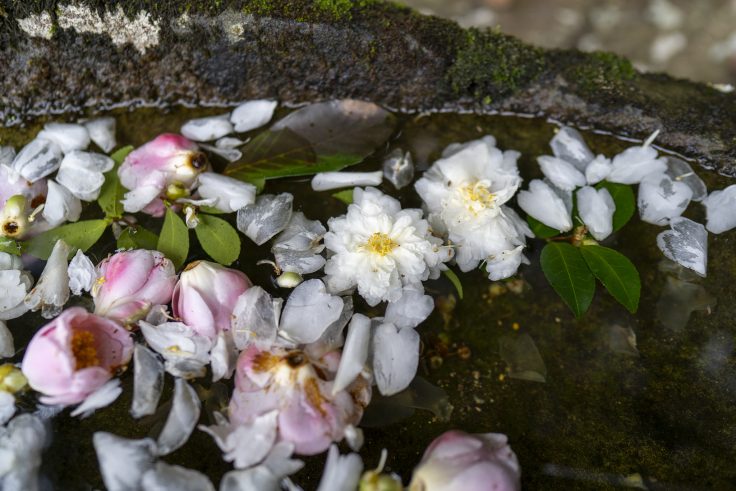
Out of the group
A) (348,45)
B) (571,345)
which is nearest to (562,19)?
(348,45)

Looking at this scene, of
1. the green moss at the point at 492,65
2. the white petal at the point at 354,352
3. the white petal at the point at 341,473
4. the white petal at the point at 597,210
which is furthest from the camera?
the green moss at the point at 492,65

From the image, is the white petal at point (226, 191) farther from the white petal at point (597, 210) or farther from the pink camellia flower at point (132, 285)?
the white petal at point (597, 210)

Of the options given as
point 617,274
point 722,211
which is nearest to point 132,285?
point 617,274

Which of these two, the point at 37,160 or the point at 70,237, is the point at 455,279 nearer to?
the point at 70,237

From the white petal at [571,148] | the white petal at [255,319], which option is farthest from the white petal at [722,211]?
the white petal at [255,319]

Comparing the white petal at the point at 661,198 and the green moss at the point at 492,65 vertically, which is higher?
the green moss at the point at 492,65

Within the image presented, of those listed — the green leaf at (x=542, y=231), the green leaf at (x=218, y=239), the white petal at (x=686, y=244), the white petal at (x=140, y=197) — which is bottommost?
the green leaf at (x=218, y=239)
